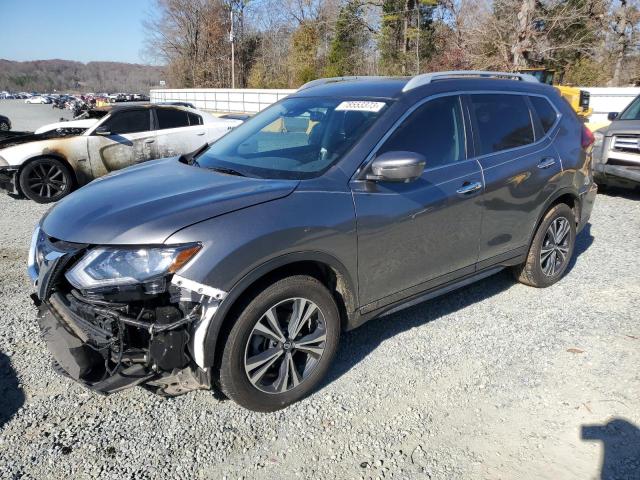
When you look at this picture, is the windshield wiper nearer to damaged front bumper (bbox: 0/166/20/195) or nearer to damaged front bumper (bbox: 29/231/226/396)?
damaged front bumper (bbox: 29/231/226/396)

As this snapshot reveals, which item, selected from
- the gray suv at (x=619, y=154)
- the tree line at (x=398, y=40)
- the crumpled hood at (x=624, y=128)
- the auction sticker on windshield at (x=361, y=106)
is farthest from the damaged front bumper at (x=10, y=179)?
the tree line at (x=398, y=40)

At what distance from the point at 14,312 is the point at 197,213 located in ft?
8.34

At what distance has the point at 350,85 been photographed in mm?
3834

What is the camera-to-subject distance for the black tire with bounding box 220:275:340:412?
2643mm

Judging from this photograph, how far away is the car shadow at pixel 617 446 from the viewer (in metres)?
2.48

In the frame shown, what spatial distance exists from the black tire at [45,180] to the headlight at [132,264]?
21.5 feet

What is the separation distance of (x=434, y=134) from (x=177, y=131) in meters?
6.70

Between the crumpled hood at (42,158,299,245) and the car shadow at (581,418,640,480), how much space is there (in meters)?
2.18

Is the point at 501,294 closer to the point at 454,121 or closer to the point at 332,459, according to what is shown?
the point at 454,121

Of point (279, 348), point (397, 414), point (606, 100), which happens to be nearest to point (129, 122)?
point (279, 348)

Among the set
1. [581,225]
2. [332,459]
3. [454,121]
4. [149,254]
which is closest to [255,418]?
[332,459]

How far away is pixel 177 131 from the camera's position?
9.09 m

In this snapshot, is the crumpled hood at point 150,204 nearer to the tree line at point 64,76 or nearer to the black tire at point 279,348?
the black tire at point 279,348

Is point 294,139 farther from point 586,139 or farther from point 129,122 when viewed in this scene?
point 129,122
